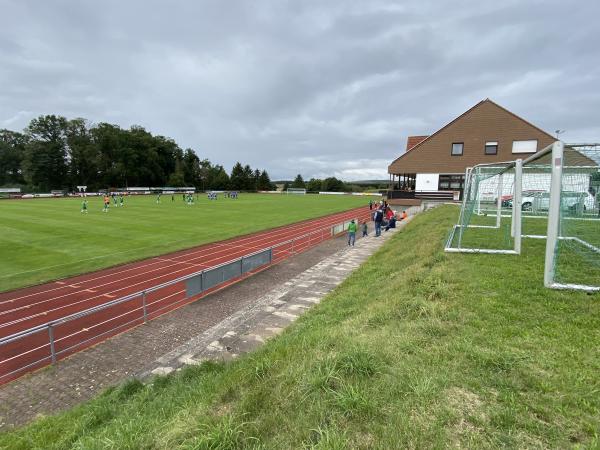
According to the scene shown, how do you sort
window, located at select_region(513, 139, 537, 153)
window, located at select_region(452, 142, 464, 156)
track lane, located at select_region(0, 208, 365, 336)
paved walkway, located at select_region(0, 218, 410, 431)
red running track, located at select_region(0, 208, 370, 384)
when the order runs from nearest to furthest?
paved walkway, located at select_region(0, 218, 410, 431) → red running track, located at select_region(0, 208, 370, 384) → track lane, located at select_region(0, 208, 365, 336) → window, located at select_region(513, 139, 537, 153) → window, located at select_region(452, 142, 464, 156)

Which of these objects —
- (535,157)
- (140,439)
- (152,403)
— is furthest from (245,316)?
(535,157)

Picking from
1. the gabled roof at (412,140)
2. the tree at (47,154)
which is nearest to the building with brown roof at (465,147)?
the gabled roof at (412,140)

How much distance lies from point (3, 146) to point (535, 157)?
118854 millimetres

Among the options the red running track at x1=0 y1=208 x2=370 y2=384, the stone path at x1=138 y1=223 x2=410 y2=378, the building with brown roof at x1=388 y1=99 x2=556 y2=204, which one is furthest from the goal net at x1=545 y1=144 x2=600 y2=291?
the building with brown roof at x1=388 y1=99 x2=556 y2=204

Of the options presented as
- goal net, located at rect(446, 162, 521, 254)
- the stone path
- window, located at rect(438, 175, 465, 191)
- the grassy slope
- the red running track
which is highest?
window, located at rect(438, 175, 465, 191)

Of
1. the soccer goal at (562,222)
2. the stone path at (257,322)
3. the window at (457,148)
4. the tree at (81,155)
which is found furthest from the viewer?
the tree at (81,155)

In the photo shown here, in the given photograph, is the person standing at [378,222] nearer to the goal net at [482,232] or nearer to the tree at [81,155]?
the goal net at [482,232]

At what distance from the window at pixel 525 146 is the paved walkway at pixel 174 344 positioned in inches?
1383

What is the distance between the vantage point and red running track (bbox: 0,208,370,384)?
695cm

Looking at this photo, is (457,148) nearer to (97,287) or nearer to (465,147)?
(465,147)

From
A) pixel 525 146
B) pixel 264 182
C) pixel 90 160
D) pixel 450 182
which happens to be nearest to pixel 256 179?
pixel 264 182

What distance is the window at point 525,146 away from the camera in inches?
1349

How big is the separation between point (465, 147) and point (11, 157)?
367 feet

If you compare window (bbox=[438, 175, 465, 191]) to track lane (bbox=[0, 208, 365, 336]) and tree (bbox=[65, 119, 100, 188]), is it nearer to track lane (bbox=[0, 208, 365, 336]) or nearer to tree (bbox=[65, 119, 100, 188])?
track lane (bbox=[0, 208, 365, 336])
